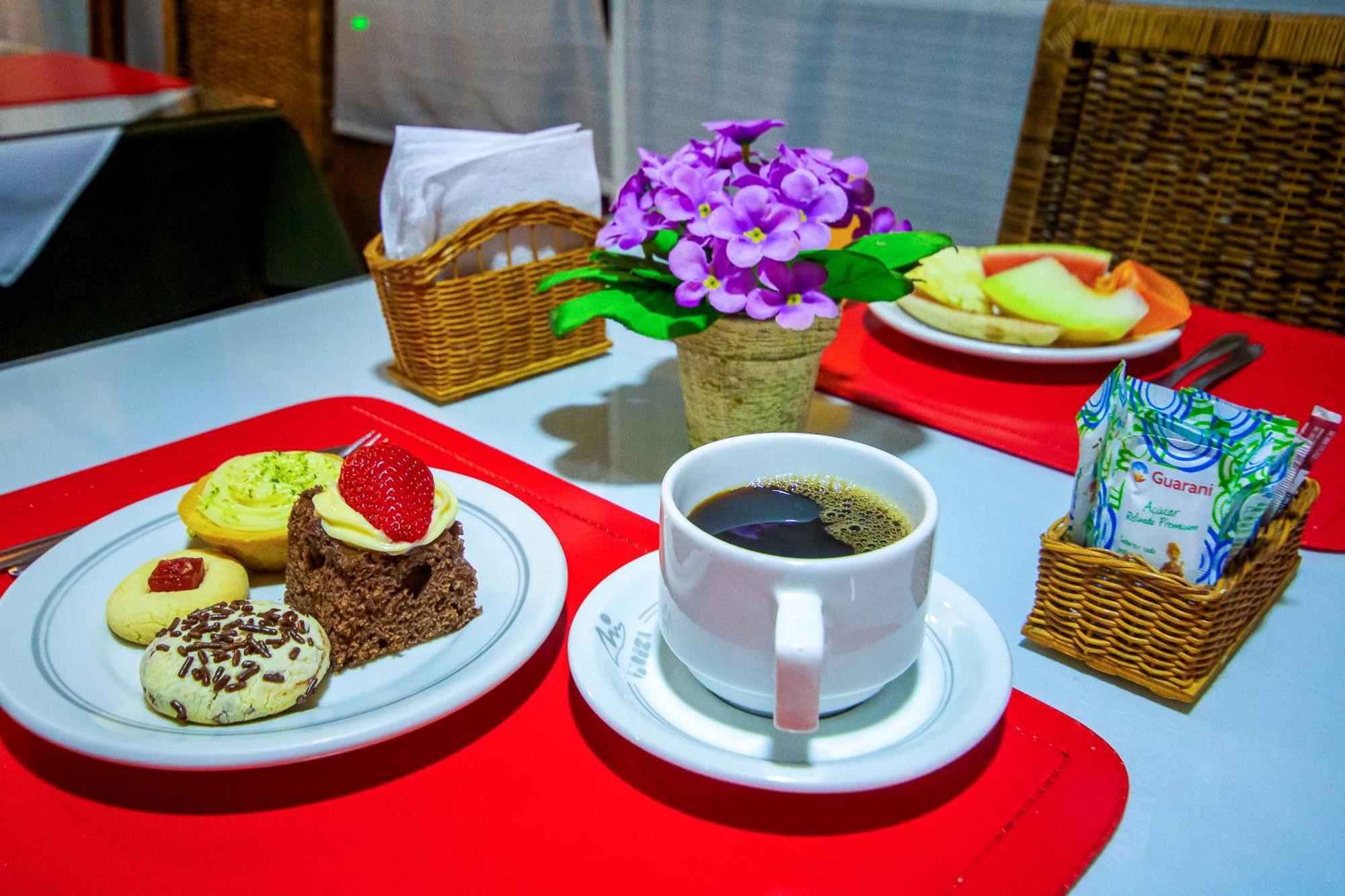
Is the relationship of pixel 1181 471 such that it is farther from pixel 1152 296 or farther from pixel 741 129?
pixel 1152 296

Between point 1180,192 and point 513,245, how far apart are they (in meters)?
1.02

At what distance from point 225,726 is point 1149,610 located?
54 cm

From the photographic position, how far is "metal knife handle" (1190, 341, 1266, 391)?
104cm

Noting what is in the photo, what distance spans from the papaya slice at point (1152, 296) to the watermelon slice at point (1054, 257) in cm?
2

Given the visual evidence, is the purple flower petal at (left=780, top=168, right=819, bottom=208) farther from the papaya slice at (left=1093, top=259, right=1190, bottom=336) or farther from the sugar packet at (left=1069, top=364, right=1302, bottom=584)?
the papaya slice at (left=1093, top=259, right=1190, bottom=336)

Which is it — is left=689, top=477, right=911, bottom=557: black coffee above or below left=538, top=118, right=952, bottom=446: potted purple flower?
below

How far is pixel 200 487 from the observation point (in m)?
0.76

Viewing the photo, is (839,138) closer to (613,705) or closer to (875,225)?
(875,225)

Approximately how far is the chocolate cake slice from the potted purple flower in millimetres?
251

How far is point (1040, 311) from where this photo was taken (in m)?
1.10

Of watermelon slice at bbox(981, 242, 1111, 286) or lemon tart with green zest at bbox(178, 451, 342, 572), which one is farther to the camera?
watermelon slice at bbox(981, 242, 1111, 286)

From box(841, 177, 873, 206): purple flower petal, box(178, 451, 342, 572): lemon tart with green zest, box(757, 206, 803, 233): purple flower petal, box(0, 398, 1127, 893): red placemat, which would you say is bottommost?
box(0, 398, 1127, 893): red placemat

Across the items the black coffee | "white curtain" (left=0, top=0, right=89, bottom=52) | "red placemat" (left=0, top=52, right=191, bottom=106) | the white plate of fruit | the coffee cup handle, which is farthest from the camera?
"white curtain" (left=0, top=0, right=89, bottom=52)

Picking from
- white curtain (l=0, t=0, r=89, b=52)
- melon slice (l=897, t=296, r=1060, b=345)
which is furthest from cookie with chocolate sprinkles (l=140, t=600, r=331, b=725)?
white curtain (l=0, t=0, r=89, b=52)
